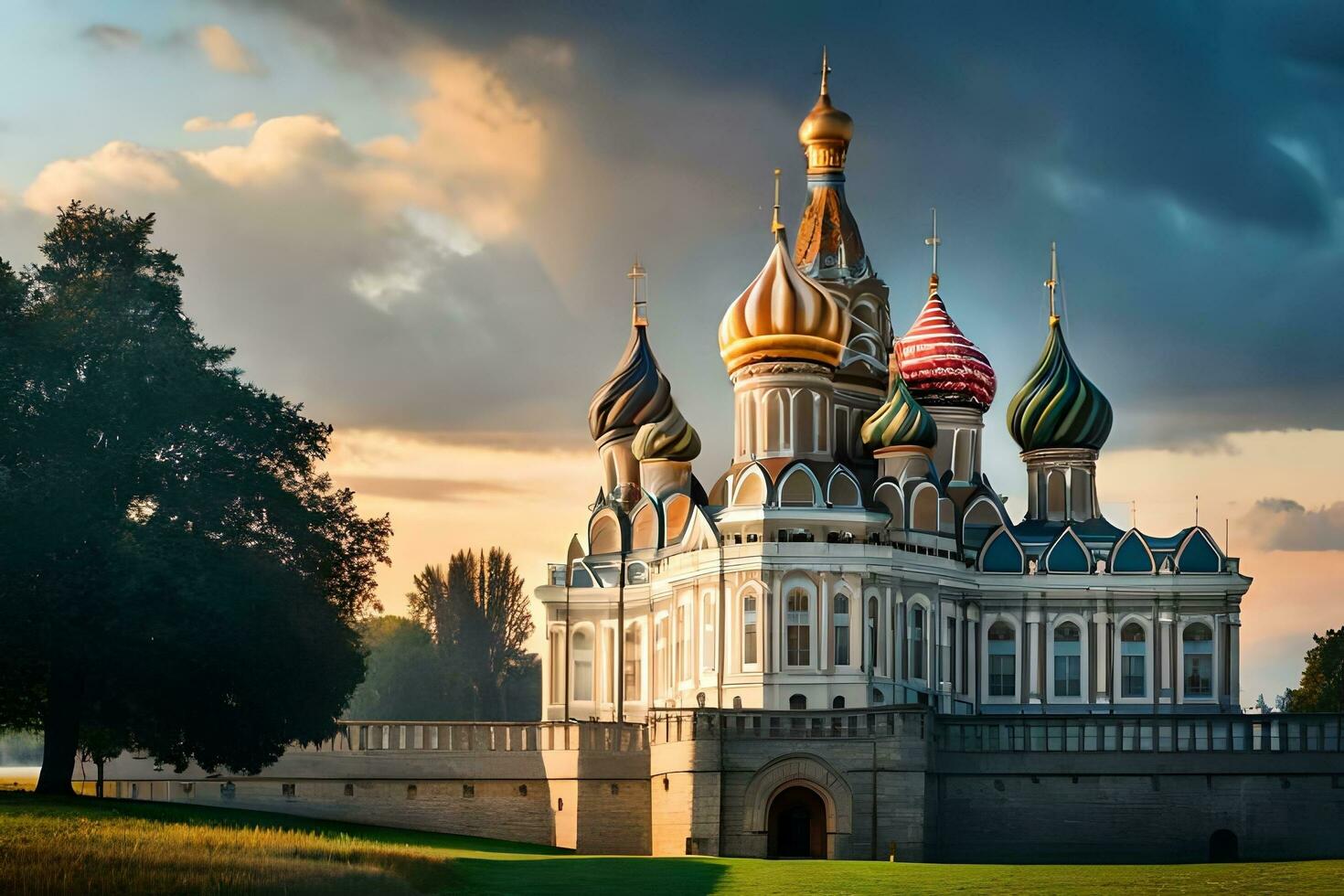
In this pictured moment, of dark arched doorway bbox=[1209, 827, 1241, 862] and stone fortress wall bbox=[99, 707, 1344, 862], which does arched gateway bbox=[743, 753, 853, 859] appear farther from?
dark arched doorway bbox=[1209, 827, 1241, 862]

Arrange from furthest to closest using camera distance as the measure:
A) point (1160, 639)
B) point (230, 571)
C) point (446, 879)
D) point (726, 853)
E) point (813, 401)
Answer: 1. point (1160, 639)
2. point (813, 401)
3. point (726, 853)
4. point (230, 571)
5. point (446, 879)

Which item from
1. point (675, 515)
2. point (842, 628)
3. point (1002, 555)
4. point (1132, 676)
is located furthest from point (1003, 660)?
point (675, 515)

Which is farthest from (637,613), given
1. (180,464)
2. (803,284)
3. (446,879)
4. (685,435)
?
(446,879)

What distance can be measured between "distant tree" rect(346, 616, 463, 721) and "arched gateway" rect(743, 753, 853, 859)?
41707 millimetres

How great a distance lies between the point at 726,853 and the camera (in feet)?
206

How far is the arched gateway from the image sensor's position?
62.5 metres

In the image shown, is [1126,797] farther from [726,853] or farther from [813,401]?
[813,401]

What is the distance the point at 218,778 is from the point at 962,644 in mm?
26569

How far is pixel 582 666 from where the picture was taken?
279ft

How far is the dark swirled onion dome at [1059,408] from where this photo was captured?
86.1 m

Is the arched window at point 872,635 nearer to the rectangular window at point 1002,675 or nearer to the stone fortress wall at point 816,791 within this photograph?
the stone fortress wall at point 816,791

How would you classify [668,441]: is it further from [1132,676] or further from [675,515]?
[1132,676]

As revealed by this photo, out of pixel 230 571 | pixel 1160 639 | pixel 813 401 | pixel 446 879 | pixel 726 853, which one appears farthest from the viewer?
pixel 1160 639

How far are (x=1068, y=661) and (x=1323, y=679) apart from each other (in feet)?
68.5
